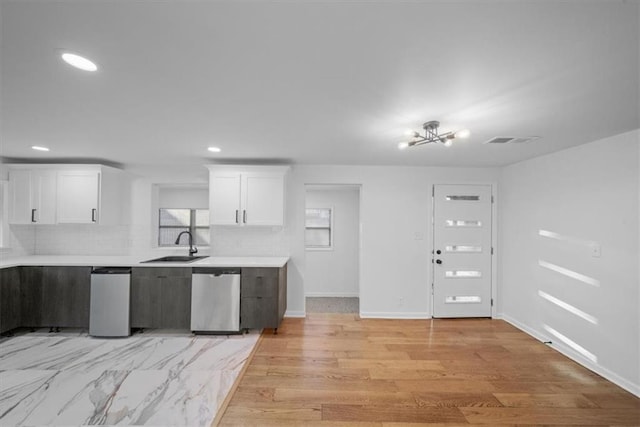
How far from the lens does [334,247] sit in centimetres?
582

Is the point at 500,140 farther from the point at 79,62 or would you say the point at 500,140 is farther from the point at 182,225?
the point at 182,225

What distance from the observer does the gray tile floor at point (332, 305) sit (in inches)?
183

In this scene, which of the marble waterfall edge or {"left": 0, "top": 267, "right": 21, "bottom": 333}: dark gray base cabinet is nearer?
the marble waterfall edge

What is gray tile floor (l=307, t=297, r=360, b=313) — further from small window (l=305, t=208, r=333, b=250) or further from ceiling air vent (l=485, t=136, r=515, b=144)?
ceiling air vent (l=485, t=136, r=515, b=144)

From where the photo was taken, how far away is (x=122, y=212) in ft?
Result: 13.7

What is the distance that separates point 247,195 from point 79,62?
2.45m

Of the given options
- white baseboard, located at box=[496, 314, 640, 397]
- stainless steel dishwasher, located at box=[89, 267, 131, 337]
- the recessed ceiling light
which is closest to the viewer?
the recessed ceiling light

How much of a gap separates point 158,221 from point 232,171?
1.66 meters

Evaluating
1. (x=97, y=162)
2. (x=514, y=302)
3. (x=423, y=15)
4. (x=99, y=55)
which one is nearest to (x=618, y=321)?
(x=514, y=302)

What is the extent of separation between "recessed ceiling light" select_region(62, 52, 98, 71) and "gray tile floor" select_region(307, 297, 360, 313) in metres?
4.11

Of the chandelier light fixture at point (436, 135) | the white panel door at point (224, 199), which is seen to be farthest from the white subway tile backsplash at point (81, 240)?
the chandelier light fixture at point (436, 135)

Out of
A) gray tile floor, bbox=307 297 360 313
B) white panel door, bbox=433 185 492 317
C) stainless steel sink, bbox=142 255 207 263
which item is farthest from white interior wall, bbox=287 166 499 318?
stainless steel sink, bbox=142 255 207 263

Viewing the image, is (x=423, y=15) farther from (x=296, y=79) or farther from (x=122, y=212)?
(x=122, y=212)

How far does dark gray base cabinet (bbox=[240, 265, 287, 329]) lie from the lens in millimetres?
3445
